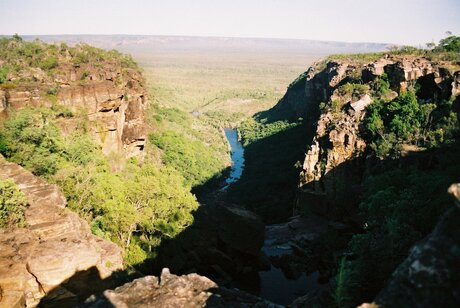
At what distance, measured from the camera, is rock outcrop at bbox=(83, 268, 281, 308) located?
13.3 meters

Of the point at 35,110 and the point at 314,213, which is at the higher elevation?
the point at 35,110

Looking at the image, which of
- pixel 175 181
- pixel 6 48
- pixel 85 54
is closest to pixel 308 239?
pixel 175 181

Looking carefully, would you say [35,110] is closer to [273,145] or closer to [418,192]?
[418,192]

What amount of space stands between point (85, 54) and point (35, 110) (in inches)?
1233

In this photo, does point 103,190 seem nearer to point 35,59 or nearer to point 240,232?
point 240,232

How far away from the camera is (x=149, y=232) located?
111 ft

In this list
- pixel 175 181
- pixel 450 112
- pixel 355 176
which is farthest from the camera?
pixel 355 176

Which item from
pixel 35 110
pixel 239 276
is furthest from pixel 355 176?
pixel 35 110

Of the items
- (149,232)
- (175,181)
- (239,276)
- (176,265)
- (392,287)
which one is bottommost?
(239,276)

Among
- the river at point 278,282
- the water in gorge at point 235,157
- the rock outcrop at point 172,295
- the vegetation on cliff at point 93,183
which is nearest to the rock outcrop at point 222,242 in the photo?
the river at point 278,282

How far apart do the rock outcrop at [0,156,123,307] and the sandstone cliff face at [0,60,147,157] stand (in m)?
19.4

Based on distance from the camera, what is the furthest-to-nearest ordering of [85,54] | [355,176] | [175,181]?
[85,54], [355,176], [175,181]

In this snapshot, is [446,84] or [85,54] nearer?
[446,84]

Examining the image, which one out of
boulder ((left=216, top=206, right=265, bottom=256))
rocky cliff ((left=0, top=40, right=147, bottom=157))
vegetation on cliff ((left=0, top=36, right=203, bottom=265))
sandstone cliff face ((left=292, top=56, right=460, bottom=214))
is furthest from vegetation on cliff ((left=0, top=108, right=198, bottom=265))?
sandstone cliff face ((left=292, top=56, right=460, bottom=214))
